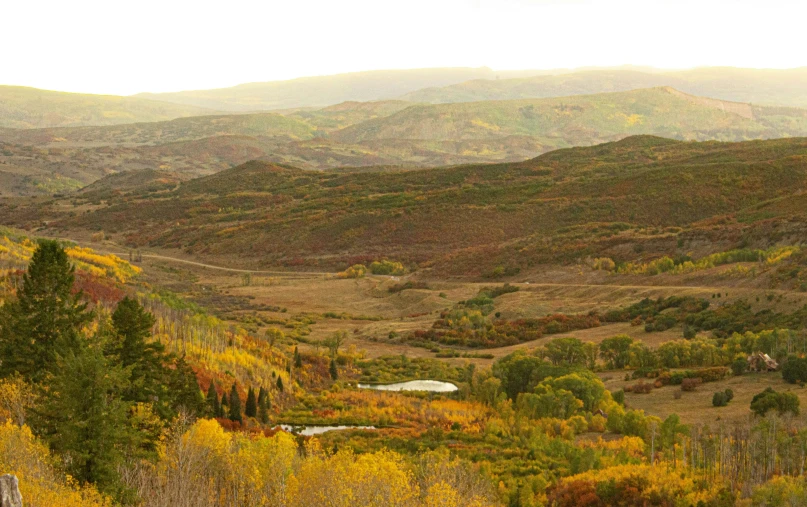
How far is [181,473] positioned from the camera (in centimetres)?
2183

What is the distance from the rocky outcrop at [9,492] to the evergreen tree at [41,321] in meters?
14.3

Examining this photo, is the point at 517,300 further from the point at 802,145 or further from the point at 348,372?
the point at 802,145

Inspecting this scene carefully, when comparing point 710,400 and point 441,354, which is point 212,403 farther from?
point 441,354

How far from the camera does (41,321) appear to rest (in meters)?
30.2

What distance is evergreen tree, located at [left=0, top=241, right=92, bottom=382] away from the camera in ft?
95.2

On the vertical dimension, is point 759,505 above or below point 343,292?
above

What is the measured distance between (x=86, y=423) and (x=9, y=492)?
7776 millimetres

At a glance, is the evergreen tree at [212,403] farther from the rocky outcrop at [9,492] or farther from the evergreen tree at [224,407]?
the rocky outcrop at [9,492]

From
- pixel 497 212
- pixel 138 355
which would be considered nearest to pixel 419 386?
pixel 138 355

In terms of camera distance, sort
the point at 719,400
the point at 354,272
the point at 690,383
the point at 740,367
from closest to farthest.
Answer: the point at 719,400
the point at 690,383
the point at 740,367
the point at 354,272

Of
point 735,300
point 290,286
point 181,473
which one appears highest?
point 181,473

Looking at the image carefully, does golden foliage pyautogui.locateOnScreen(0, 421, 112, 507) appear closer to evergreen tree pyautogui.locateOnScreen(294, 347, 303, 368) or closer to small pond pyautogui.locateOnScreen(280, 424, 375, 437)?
small pond pyautogui.locateOnScreen(280, 424, 375, 437)

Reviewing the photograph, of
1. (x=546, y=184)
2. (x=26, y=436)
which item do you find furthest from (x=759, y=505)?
(x=546, y=184)

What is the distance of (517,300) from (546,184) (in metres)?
61.4
